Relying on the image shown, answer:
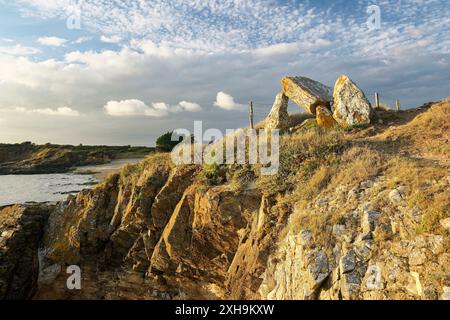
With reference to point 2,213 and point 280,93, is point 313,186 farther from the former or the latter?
point 2,213

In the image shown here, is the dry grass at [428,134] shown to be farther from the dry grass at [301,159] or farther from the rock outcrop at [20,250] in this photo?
the rock outcrop at [20,250]

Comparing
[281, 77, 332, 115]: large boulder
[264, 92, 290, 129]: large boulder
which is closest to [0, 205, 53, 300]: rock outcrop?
[264, 92, 290, 129]: large boulder

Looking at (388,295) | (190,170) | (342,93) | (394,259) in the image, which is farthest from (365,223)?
(342,93)

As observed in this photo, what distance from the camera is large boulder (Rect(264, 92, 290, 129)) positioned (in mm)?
18672

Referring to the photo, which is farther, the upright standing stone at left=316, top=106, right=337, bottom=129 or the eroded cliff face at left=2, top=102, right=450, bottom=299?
the upright standing stone at left=316, top=106, right=337, bottom=129

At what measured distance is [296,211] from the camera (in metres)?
10.7

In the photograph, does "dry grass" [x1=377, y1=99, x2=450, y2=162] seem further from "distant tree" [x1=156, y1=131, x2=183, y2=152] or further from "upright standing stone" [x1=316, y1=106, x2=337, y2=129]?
"distant tree" [x1=156, y1=131, x2=183, y2=152]

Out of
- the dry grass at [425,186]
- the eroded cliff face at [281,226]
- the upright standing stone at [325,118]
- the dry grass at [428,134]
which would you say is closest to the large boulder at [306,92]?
the upright standing stone at [325,118]

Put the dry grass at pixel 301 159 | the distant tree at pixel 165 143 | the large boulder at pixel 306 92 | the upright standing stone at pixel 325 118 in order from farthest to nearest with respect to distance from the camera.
Result: the distant tree at pixel 165 143
the large boulder at pixel 306 92
the upright standing stone at pixel 325 118
the dry grass at pixel 301 159

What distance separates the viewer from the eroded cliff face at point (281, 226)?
779cm

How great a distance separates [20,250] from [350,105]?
15949 mm

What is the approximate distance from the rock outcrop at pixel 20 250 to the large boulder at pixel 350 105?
14696 mm

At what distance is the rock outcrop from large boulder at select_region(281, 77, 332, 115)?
1355 cm
